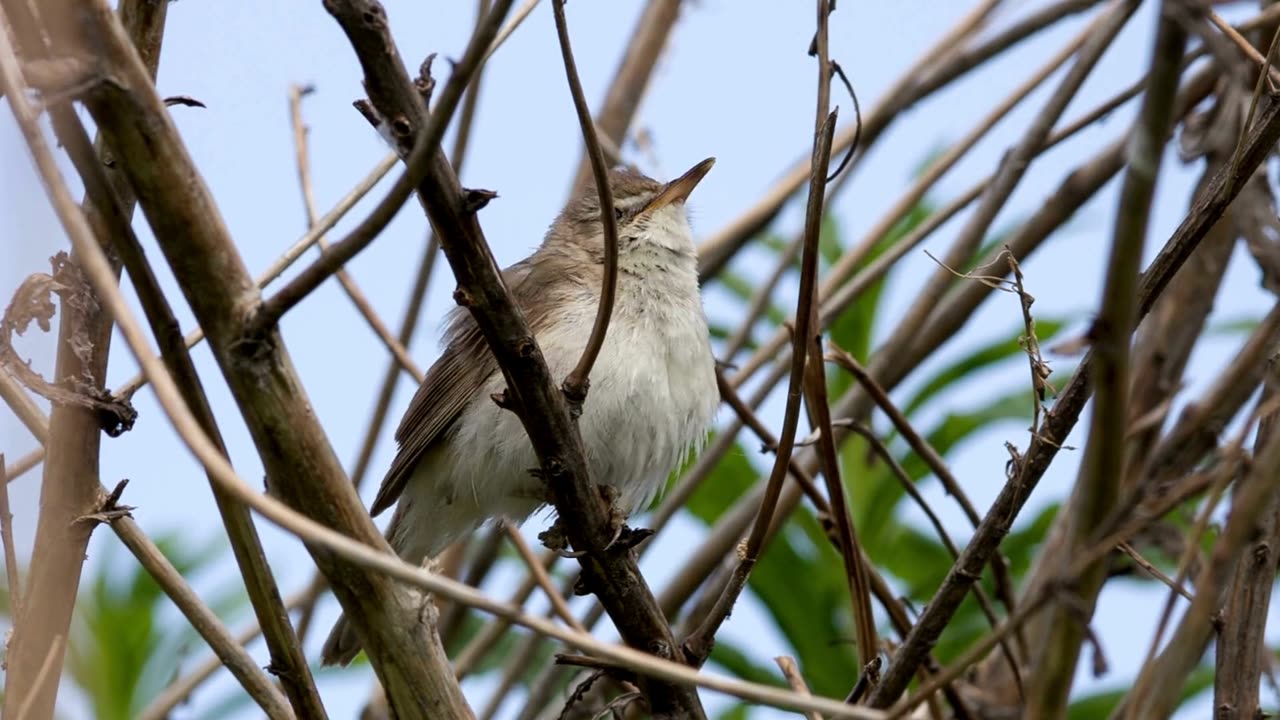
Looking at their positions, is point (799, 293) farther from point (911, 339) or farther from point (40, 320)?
point (911, 339)

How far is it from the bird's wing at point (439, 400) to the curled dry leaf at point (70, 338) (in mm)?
1629

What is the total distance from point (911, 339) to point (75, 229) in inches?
95.2

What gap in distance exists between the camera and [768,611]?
3.93m

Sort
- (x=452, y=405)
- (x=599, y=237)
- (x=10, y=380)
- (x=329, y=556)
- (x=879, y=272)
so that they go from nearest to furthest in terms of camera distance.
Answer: (x=329, y=556), (x=10, y=380), (x=879, y=272), (x=452, y=405), (x=599, y=237)

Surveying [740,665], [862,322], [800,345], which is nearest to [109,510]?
[800,345]

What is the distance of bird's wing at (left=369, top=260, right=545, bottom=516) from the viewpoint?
3744 mm

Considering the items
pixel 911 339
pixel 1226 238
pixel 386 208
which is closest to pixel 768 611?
pixel 911 339

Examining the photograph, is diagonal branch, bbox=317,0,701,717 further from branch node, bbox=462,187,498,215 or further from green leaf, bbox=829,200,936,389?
green leaf, bbox=829,200,936,389

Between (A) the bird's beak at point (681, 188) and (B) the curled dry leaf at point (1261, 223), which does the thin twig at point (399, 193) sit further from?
(A) the bird's beak at point (681, 188)

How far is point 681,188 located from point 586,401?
2.80 ft

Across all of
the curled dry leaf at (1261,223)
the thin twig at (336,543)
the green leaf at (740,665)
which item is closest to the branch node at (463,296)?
the thin twig at (336,543)

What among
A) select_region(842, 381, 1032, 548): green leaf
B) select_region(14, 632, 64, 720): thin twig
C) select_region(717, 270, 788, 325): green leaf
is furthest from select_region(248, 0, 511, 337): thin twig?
select_region(717, 270, 788, 325): green leaf

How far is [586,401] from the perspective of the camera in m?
3.61

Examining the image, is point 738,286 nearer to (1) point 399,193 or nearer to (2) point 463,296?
(2) point 463,296
